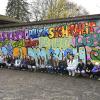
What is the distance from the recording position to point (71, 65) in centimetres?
1733

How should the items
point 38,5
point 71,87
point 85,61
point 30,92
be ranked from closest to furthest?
point 30,92 → point 71,87 → point 85,61 → point 38,5

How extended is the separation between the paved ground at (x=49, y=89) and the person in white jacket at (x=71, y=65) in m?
1.06

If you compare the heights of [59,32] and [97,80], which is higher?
[59,32]

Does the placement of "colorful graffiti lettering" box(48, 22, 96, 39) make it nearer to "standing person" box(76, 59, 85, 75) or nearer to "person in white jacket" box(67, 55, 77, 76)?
"person in white jacket" box(67, 55, 77, 76)

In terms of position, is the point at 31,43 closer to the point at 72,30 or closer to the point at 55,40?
the point at 55,40

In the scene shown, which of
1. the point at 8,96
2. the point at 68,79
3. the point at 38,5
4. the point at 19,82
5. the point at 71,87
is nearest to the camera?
the point at 8,96

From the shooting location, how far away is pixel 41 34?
19391 millimetres

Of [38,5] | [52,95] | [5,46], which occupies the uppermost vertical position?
[38,5]

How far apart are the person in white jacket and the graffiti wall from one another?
1.03 feet

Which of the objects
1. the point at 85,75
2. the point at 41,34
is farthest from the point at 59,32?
the point at 85,75

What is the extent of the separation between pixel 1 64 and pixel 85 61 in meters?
7.57

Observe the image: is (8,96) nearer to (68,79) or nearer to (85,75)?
(68,79)

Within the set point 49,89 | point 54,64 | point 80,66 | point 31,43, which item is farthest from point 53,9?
point 49,89

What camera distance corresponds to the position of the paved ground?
36.5 ft
